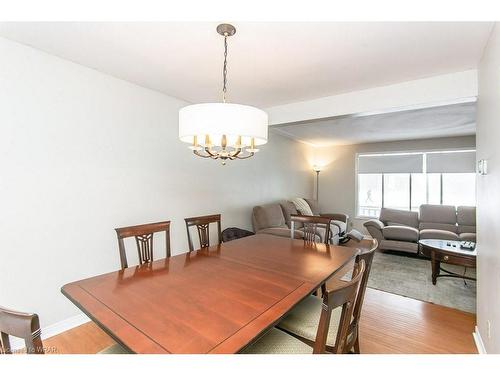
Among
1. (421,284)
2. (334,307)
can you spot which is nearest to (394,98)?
(421,284)

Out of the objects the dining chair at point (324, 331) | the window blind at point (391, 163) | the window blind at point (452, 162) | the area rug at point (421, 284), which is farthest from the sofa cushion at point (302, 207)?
the dining chair at point (324, 331)

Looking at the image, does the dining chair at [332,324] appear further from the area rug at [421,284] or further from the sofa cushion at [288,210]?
the sofa cushion at [288,210]

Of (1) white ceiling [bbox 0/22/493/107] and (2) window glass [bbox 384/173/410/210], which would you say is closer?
(1) white ceiling [bbox 0/22/493/107]

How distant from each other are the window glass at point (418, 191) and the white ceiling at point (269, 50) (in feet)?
13.1

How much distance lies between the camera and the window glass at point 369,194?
20.2 feet

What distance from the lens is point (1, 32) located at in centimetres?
179

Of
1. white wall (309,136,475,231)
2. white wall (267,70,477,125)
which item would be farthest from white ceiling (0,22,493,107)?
white wall (309,136,475,231)

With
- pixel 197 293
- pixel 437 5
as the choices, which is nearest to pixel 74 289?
pixel 197 293

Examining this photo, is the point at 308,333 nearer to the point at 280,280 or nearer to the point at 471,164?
the point at 280,280

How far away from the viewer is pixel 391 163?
19.5 ft

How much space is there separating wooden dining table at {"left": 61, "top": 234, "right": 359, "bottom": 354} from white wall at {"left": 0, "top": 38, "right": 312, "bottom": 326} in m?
1.01

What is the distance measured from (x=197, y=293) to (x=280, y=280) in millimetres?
491

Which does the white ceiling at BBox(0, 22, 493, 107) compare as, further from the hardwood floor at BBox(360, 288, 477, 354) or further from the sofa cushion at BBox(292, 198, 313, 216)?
the sofa cushion at BBox(292, 198, 313, 216)

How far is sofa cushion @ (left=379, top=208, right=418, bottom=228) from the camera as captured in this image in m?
5.06
